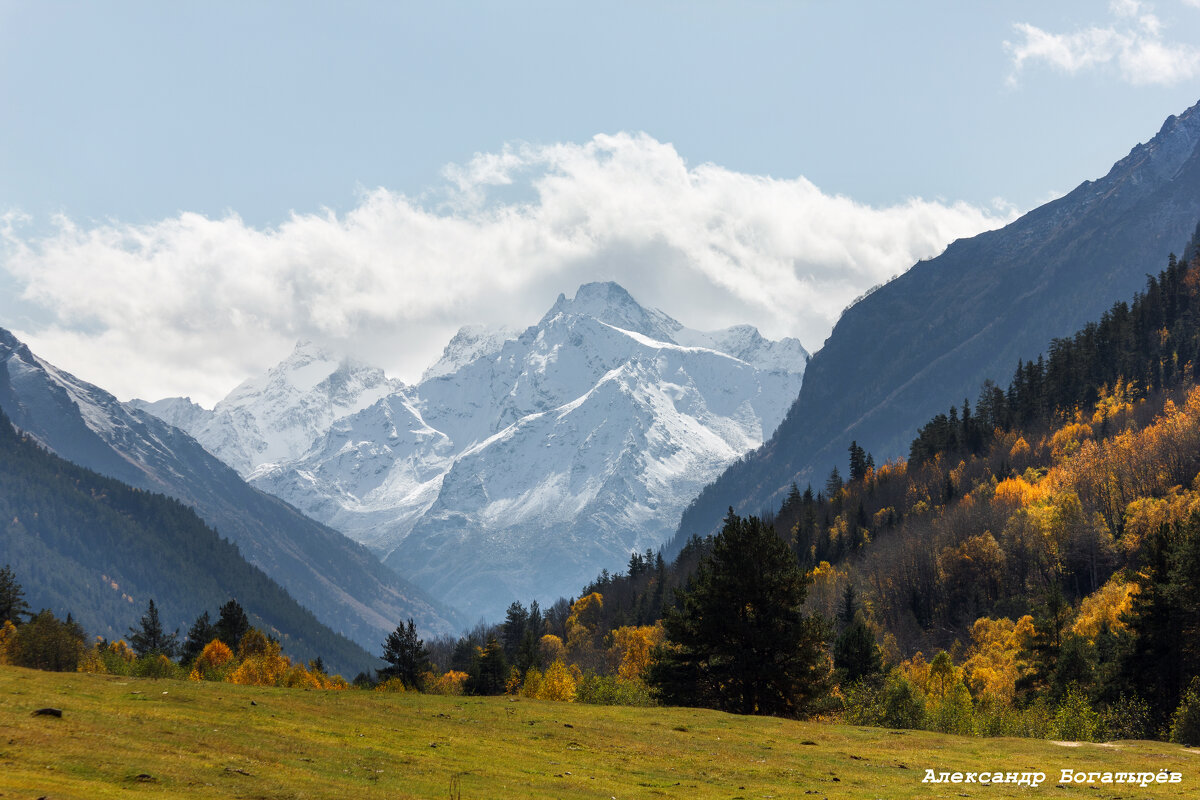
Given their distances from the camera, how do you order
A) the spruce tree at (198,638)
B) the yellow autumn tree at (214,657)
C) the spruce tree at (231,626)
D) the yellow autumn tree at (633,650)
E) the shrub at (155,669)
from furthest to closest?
the spruce tree at (231,626) < the spruce tree at (198,638) < the yellow autumn tree at (633,650) < the yellow autumn tree at (214,657) < the shrub at (155,669)

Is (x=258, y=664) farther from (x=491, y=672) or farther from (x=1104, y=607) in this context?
(x=1104, y=607)

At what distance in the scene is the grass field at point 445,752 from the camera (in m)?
27.6

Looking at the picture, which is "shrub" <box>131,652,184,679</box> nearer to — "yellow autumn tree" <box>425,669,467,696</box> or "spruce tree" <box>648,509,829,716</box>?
"spruce tree" <box>648,509,829,716</box>

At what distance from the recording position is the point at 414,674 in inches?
4628

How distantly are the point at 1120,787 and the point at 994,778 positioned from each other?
4.32 meters

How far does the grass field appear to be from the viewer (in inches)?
1085

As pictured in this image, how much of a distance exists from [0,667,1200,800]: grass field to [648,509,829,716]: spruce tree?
1150 centimetres

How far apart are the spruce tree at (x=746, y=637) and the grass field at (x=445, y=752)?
37.7 feet

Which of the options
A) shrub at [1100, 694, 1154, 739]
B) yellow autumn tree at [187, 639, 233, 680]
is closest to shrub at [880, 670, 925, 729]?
shrub at [1100, 694, 1154, 739]

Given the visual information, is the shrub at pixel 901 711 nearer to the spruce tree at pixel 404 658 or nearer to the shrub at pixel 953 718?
the shrub at pixel 953 718

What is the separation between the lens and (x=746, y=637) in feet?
209

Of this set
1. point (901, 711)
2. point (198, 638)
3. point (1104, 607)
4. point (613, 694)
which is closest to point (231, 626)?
point (198, 638)

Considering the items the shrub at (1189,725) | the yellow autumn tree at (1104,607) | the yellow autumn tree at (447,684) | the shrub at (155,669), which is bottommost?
the yellow autumn tree at (447,684)

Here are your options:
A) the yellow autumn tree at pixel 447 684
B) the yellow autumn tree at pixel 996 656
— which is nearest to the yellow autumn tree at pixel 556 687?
the yellow autumn tree at pixel 447 684
